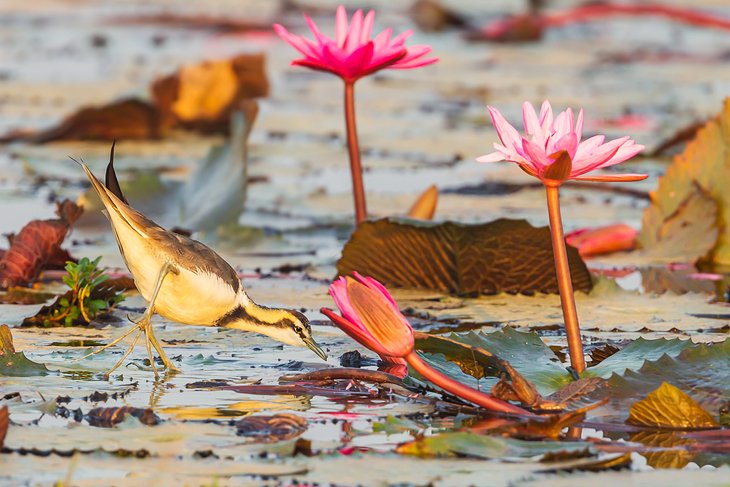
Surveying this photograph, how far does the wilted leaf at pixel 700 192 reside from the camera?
15.8ft

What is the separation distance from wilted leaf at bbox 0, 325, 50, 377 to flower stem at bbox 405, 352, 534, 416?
0.88m

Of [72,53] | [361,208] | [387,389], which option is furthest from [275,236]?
[72,53]

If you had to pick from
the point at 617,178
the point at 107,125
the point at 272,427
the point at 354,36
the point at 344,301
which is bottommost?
the point at 272,427

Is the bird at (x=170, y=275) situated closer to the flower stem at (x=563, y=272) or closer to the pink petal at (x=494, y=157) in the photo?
the flower stem at (x=563, y=272)

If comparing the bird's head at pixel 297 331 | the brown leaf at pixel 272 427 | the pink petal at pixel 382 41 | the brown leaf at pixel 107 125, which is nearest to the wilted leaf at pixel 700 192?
the pink petal at pixel 382 41

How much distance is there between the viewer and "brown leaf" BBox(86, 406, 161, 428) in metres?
2.86

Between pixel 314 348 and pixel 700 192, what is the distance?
1.83m

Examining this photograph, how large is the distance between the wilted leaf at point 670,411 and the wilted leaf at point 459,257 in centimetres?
145

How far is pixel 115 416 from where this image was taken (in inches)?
113

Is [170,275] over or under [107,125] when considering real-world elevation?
under

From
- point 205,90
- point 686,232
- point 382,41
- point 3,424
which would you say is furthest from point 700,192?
point 205,90

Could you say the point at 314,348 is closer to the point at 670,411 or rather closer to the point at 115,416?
the point at 115,416

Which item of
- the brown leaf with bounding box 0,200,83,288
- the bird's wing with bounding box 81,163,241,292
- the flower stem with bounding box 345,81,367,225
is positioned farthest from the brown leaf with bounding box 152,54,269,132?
the bird's wing with bounding box 81,163,241,292

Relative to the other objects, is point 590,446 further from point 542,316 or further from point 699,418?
point 542,316
